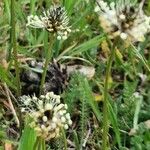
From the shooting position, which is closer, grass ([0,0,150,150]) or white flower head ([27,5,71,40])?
white flower head ([27,5,71,40])

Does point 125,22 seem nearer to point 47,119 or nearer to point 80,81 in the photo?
point 47,119

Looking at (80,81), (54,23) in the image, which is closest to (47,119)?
(54,23)

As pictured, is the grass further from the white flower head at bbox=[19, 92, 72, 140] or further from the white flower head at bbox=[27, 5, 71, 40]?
the white flower head at bbox=[19, 92, 72, 140]

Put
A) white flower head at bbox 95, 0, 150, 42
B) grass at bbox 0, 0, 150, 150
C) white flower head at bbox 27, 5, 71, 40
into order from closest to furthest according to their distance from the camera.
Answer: white flower head at bbox 95, 0, 150, 42 → white flower head at bbox 27, 5, 71, 40 → grass at bbox 0, 0, 150, 150

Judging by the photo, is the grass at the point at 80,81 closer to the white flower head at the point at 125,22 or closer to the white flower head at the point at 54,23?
the white flower head at the point at 54,23

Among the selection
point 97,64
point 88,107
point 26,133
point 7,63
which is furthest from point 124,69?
point 26,133

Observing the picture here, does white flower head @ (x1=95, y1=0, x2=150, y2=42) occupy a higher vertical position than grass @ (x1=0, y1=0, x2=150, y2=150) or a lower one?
higher

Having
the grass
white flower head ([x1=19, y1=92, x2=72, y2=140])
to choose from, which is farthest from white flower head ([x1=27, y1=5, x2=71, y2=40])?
white flower head ([x1=19, y1=92, x2=72, y2=140])
